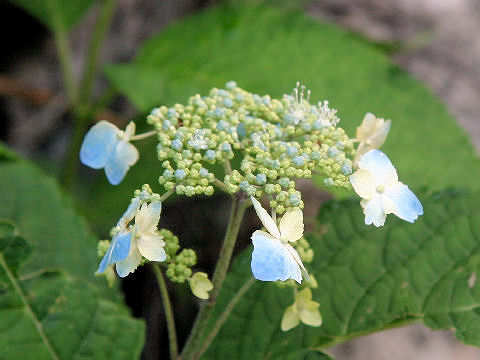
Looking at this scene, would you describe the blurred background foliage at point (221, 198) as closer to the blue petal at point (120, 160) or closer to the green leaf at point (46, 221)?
the green leaf at point (46, 221)

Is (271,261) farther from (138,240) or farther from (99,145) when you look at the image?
(99,145)

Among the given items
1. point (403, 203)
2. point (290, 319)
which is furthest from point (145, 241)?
point (403, 203)

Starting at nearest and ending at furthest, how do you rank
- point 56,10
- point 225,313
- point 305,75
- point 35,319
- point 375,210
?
1. point 375,210
2. point 225,313
3. point 35,319
4. point 305,75
5. point 56,10

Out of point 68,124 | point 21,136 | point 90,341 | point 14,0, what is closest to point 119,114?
point 68,124

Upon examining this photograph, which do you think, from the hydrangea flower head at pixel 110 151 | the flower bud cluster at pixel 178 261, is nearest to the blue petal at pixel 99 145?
the hydrangea flower head at pixel 110 151

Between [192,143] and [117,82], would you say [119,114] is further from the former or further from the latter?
[192,143]

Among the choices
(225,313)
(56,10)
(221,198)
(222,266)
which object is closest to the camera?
(222,266)
